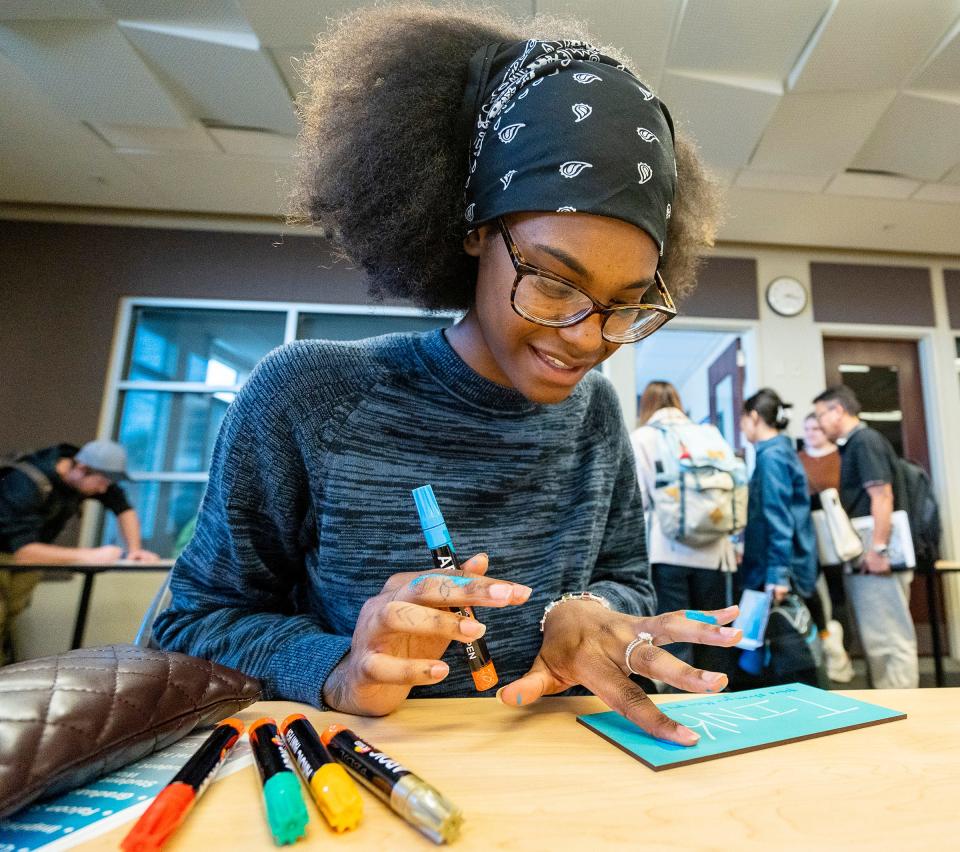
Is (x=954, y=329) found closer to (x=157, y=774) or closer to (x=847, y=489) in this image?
(x=847, y=489)

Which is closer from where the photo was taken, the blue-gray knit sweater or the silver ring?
the silver ring

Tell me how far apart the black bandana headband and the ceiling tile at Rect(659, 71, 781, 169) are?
7.01 feet

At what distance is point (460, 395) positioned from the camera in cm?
80

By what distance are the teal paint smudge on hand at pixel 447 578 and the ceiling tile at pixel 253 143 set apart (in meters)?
3.06

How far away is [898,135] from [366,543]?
139 inches

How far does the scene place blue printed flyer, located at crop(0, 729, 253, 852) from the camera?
1.04 ft

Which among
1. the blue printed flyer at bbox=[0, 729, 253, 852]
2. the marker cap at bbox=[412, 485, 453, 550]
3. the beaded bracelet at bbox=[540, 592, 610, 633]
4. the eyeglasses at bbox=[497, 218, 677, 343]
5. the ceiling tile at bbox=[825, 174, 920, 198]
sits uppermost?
the ceiling tile at bbox=[825, 174, 920, 198]

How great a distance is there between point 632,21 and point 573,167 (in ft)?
7.15

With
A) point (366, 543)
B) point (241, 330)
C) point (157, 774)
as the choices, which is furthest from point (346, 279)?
point (157, 774)

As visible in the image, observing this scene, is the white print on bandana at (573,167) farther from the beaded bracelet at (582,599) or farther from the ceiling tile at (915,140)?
the ceiling tile at (915,140)

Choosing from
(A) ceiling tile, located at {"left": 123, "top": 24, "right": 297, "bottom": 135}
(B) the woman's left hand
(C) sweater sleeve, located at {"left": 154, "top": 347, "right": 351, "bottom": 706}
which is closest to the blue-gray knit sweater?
(C) sweater sleeve, located at {"left": 154, "top": 347, "right": 351, "bottom": 706}

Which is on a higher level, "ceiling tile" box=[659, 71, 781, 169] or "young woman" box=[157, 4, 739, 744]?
"ceiling tile" box=[659, 71, 781, 169]

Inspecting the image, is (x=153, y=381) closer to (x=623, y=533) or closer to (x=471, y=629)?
(x=623, y=533)

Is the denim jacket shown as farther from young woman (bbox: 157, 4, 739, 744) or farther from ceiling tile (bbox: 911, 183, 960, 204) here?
ceiling tile (bbox: 911, 183, 960, 204)
